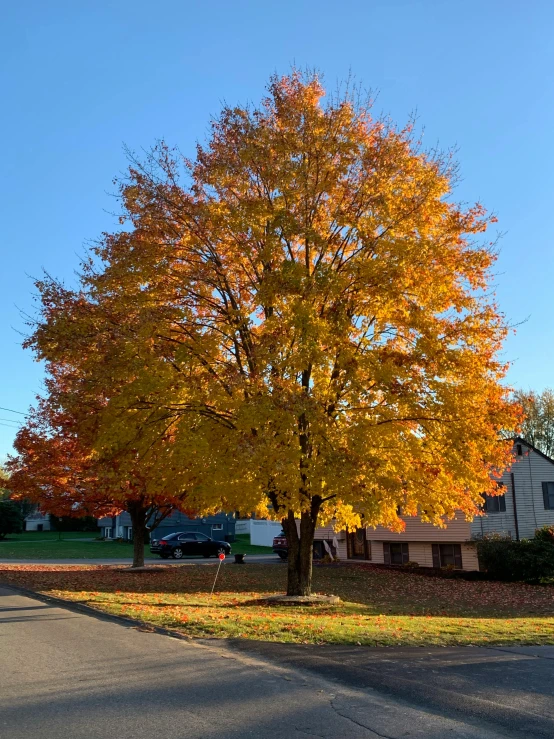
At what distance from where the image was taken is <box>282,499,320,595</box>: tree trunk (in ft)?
54.9

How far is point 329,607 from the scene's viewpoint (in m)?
16.0

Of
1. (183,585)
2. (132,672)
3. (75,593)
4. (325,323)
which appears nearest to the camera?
(132,672)

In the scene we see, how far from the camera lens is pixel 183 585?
2167 cm

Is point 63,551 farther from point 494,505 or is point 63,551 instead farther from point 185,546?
point 494,505

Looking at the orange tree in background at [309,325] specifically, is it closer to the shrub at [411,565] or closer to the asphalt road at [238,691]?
the asphalt road at [238,691]

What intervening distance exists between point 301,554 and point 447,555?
50.6ft

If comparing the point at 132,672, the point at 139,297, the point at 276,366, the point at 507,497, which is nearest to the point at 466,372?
the point at 276,366

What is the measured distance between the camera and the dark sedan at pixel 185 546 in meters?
39.6

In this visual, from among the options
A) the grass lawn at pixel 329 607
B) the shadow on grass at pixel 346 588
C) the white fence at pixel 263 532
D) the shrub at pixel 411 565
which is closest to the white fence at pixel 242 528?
the white fence at pixel 263 532

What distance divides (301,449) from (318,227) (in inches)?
225

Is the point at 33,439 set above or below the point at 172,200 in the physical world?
below

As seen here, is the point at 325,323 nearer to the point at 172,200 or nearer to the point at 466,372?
the point at 466,372

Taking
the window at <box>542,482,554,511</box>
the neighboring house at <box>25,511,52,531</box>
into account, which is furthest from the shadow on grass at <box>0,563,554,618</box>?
the neighboring house at <box>25,511,52,531</box>

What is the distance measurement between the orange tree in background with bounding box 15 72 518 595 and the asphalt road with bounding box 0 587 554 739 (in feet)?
15.6
